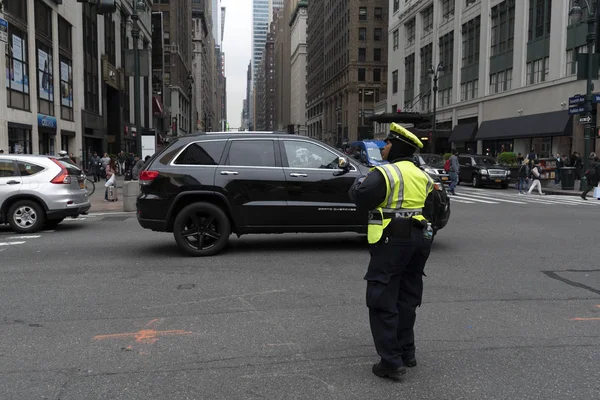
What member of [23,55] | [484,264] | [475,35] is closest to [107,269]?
[484,264]

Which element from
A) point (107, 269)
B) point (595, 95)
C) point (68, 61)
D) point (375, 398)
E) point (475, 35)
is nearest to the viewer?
point (375, 398)

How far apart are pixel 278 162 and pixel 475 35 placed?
41.0 metres

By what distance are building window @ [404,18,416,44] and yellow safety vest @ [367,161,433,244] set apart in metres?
59.7

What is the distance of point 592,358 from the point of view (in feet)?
13.6

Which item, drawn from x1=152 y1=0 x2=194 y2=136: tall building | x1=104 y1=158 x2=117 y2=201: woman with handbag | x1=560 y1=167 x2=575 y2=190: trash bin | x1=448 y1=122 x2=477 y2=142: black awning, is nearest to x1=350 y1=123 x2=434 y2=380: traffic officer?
x1=104 y1=158 x2=117 y2=201: woman with handbag

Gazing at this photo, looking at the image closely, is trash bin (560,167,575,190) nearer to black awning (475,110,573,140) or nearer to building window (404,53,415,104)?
black awning (475,110,573,140)

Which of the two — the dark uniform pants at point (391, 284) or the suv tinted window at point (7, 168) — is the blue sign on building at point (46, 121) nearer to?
the suv tinted window at point (7, 168)

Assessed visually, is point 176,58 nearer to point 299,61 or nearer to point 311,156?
point 311,156

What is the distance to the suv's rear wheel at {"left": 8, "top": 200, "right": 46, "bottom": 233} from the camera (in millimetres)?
10914

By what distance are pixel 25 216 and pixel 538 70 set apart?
33.4m

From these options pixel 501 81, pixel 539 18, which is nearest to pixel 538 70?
pixel 539 18

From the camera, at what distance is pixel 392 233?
11.8ft

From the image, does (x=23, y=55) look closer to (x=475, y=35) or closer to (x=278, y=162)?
(x=278, y=162)

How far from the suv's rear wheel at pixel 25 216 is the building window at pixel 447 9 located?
1814 inches
